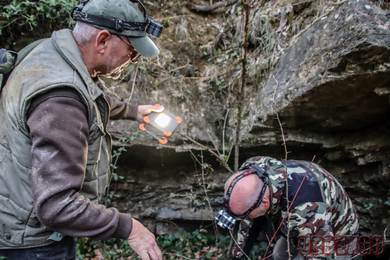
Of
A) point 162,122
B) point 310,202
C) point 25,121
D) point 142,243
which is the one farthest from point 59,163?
point 310,202

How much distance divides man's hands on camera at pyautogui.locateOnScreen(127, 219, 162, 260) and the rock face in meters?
1.60

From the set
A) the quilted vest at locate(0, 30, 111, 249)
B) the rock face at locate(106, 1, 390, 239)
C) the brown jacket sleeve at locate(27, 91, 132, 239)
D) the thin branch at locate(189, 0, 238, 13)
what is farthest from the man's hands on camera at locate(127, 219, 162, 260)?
the thin branch at locate(189, 0, 238, 13)

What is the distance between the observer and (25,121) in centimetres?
118

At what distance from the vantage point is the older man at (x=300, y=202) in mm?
2182

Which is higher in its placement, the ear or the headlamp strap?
the headlamp strap

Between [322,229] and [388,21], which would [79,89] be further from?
[388,21]

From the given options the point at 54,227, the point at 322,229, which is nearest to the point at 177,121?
the point at 54,227

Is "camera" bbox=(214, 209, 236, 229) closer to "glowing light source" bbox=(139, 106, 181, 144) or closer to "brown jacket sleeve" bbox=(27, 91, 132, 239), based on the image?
"glowing light source" bbox=(139, 106, 181, 144)

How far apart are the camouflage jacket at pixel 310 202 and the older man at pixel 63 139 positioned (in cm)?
143

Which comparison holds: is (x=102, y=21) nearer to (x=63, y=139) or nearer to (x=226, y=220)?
(x=63, y=139)

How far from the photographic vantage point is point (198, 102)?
13.1ft

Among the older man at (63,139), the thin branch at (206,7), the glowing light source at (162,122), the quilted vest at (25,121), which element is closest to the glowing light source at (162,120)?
the glowing light source at (162,122)

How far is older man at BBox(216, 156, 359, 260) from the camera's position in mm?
2182

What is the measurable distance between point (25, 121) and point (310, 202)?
2.34 metres
